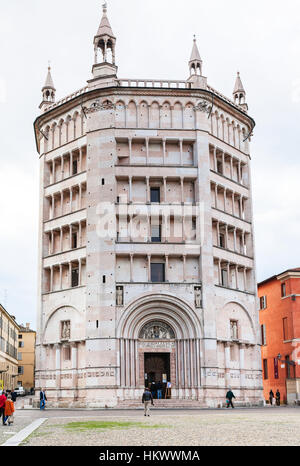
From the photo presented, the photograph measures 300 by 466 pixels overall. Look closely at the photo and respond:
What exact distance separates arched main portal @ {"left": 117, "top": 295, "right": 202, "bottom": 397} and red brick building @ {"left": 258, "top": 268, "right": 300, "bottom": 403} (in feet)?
46.4

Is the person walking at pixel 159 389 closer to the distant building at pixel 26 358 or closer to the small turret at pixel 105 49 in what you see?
the small turret at pixel 105 49

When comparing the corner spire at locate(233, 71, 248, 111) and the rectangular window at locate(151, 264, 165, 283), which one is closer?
the rectangular window at locate(151, 264, 165, 283)

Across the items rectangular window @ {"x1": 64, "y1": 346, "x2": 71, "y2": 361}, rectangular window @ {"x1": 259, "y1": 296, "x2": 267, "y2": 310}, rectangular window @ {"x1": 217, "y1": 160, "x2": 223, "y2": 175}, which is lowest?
rectangular window @ {"x1": 64, "y1": 346, "x2": 71, "y2": 361}

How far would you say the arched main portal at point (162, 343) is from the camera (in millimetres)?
49562

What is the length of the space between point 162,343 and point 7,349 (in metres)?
49.3

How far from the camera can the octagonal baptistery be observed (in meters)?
50.0

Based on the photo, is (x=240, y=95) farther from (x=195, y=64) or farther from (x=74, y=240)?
(x=74, y=240)

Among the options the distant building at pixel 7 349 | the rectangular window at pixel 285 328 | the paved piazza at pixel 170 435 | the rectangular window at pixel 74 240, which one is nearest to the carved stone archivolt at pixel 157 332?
the rectangular window at pixel 74 240

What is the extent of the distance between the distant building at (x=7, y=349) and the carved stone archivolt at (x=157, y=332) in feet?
115

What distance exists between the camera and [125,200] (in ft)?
174

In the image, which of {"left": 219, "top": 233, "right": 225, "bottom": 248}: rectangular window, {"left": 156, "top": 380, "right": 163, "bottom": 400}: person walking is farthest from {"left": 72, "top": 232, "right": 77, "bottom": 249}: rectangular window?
{"left": 156, "top": 380, "right": 163, "bottom": 400}: person walking

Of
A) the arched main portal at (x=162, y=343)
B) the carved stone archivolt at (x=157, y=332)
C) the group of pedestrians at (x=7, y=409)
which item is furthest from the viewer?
the carved stone archivolt at (x=157, y=332)

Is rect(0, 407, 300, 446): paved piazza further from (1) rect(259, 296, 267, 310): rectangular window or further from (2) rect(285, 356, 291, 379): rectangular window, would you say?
(1) rect(259, 296, 267, 310): rectangular window

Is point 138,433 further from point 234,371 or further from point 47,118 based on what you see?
point 47,118
